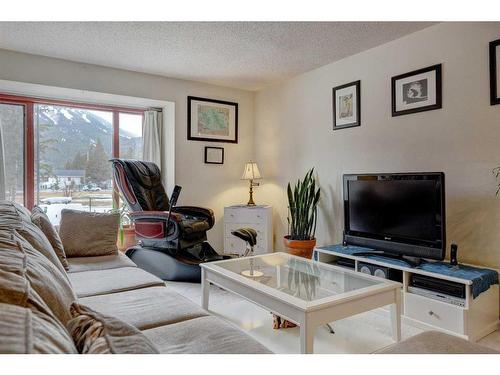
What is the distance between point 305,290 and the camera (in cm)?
198

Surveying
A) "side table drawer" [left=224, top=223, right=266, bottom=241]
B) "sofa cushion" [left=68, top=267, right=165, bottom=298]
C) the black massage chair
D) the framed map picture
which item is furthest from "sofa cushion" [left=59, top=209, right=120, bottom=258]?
the framed map picture

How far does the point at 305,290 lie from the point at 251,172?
2679mm

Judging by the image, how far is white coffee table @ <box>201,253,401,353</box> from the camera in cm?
168

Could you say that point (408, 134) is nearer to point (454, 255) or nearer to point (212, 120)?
point (454, 255)

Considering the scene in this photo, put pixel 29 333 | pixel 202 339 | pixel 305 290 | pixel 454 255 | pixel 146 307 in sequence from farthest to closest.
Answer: pixel 454 255, pixel 305 290, pixel 146 307, pixel 202 339, pixel 29 333

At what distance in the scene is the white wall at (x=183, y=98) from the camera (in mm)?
3498

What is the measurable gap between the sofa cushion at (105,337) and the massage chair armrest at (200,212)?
2.79 metres

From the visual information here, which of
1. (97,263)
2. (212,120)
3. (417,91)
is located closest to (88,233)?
(97,263)

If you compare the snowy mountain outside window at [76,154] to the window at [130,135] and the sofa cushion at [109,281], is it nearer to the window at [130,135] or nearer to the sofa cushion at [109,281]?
the window at [130,135]

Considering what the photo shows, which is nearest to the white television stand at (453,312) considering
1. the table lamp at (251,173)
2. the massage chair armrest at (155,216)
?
the massage chair armrest at (155,216)

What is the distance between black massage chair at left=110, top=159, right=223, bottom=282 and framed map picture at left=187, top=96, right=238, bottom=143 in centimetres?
93

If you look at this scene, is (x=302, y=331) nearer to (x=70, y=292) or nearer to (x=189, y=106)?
(x=70, y=292)

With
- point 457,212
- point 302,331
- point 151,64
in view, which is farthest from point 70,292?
point 151,64
